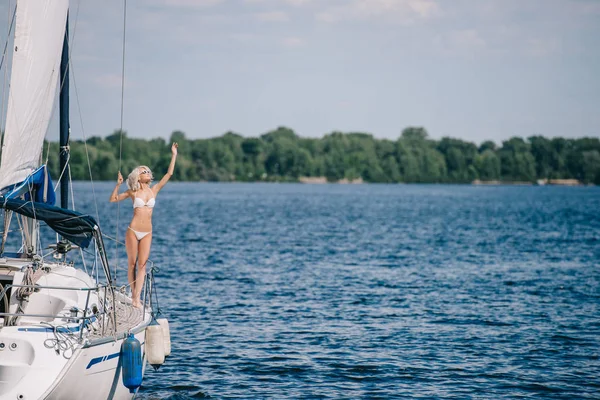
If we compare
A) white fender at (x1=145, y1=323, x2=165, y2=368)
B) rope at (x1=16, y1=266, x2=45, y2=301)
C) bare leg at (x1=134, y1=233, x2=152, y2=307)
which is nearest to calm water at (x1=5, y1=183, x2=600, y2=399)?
white fender at (x1=145, y1=323, x2=165, y2=368)

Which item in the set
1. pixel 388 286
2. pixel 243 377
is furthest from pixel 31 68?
pixel 388 286

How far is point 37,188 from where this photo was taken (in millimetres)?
17109

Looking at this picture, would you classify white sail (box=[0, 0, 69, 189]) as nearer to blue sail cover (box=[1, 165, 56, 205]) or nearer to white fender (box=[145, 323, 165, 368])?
blue sail cover (box=[1, 165, 56, 205])

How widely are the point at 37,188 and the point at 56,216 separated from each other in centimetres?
259

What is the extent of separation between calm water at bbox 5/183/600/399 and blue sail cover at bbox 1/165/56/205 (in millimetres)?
4390

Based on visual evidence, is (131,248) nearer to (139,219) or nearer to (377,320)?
(139,219)

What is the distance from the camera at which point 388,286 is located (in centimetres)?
3422

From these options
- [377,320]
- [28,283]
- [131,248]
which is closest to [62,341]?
[28,283]

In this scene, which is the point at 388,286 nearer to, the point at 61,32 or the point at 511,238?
the point at 61,32

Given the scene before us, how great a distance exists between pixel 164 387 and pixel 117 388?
13.0 feet

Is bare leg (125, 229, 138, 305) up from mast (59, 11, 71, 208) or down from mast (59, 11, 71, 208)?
down

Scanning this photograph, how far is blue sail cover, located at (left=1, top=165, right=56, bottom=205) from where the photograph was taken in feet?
52.9

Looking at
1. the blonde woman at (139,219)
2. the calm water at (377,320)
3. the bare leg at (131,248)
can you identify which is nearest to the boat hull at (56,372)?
the bare leg at (131,248)

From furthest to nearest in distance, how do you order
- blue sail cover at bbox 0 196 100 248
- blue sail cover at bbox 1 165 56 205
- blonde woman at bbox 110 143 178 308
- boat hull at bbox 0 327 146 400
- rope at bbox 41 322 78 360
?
blonde woman at bbox 110 143 178 308, blue sail cover at bbox 1 165 56 205, blue sail cover at bbox 0 196 100 248, rope at bbox 41 322 78 360, boat hull at bbox 0 327 146 400
